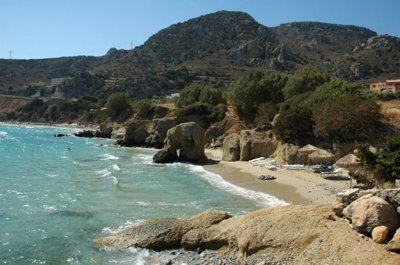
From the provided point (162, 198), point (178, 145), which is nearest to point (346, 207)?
point (162, 198)

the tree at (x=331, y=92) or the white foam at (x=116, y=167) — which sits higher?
the tree at (x=331, y=92)

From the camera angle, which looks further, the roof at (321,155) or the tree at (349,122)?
the tree at (349,122)

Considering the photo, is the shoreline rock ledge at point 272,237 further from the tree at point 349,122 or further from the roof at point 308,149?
the tree at point 349,122

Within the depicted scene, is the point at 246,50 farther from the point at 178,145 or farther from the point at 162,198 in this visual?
the point at 162,198

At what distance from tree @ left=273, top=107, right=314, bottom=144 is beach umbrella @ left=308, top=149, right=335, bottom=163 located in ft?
14.8

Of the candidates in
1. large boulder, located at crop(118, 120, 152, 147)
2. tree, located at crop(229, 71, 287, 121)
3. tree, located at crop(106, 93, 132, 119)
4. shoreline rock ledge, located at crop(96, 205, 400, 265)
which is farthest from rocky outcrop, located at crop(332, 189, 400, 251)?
tree, located at crop(106, 93, 132, 119)

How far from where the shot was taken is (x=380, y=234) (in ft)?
42.3

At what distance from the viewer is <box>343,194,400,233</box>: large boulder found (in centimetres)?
1306

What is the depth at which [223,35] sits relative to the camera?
200m

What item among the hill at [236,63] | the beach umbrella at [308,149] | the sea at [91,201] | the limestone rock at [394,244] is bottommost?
the sea at [91,201]

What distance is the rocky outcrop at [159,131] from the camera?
65.8 m

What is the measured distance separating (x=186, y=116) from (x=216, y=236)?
59.1 m

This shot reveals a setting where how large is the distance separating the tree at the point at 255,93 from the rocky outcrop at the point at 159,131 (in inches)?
413

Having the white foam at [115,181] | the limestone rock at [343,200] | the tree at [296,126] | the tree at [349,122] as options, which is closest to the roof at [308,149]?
the tree at [349,122]
